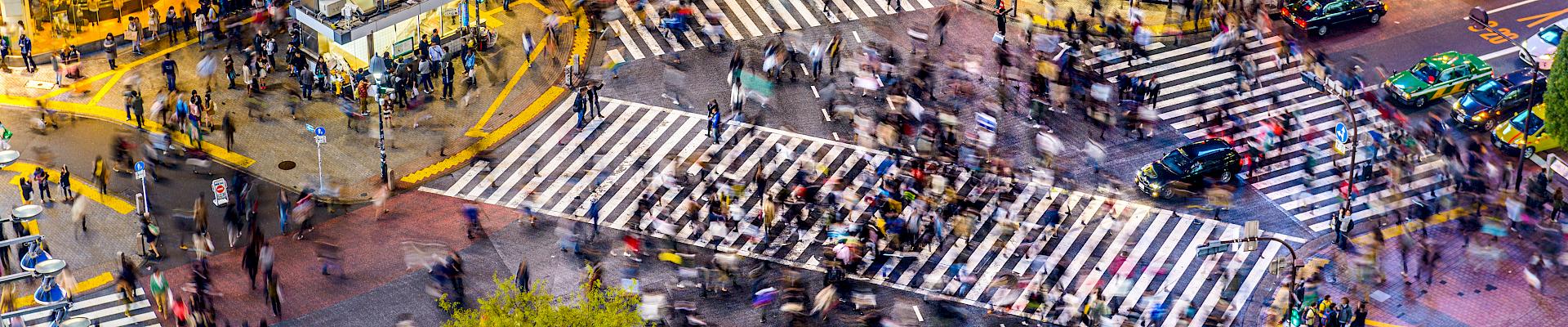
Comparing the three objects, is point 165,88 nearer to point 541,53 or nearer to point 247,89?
point 247,89

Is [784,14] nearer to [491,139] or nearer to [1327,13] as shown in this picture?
[491,139]

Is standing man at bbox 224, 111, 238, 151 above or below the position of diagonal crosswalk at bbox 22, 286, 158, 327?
above

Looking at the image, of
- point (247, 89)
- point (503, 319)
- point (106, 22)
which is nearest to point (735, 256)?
point (503, 319)

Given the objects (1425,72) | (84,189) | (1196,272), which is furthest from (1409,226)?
(84,189)

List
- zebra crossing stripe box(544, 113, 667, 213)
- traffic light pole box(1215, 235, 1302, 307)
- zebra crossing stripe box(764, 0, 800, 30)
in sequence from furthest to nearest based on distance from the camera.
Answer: zebra crossing stripe box(764, 0, 800, 30) → zebra crossing stripe box(544, 113, 667, 213) → traffic light pole box(1215, 235, 1302, 307)

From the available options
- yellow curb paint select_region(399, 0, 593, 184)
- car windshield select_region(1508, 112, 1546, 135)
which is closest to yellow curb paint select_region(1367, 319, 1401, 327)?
car windshield select_region(1508, 112, 1546, 135)

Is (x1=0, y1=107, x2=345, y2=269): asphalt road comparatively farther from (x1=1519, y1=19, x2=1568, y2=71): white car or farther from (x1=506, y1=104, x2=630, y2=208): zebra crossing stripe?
(x1=1519, y1=19, x2=1568, y2=71): white car

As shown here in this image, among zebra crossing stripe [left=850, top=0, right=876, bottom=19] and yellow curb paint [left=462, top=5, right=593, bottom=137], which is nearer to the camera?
yellow curb paint [left=462, top=5, right=593, bottom=137]
